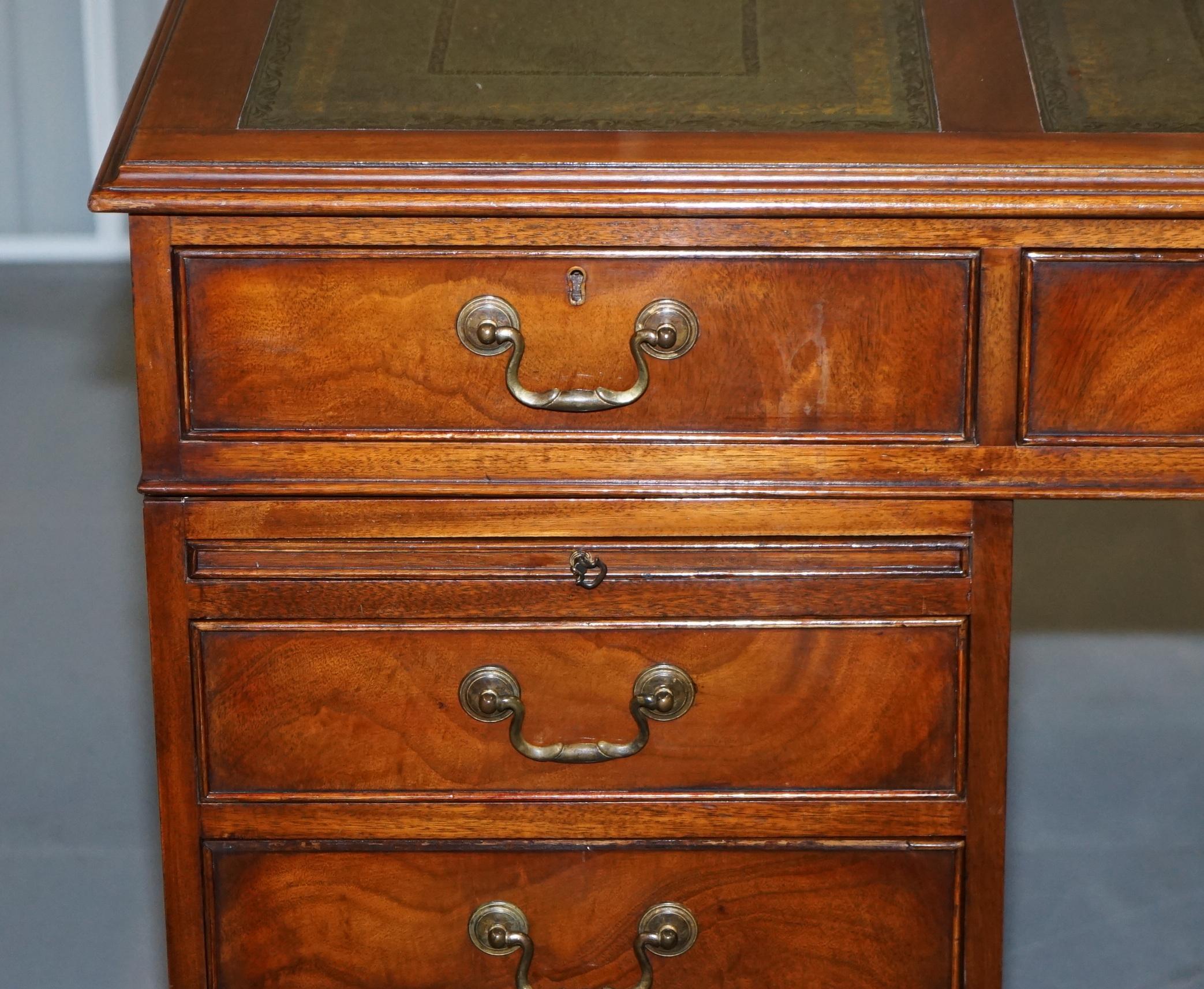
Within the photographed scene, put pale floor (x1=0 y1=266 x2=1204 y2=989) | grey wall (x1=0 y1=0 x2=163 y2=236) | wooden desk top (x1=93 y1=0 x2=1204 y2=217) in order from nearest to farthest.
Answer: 1. wooden desk top (x1=93 y1=0 x2=1204 y2=217)
2. pale floor (x1=0 y1=266 x2=1204 y2=989)
3. grey wall (x1=0 y1=0 x2=163 y2=236)

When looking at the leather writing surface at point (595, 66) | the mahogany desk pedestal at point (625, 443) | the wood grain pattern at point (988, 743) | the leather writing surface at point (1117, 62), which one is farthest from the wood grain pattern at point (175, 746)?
the leather writing surface at point (1117, 62)

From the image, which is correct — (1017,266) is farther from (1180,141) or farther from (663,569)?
(663,569)

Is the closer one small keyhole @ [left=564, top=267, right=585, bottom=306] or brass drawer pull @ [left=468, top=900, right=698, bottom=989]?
small keyhole @ [left=564, top=267, right=585, bottom=306]

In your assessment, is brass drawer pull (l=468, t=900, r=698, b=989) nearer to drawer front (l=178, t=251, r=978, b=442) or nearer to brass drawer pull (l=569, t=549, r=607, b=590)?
brass drawer pull (l=569, t=549, r=607, b=590)

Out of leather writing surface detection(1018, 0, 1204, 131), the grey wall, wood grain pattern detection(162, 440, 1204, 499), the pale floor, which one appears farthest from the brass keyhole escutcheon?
the grey wall

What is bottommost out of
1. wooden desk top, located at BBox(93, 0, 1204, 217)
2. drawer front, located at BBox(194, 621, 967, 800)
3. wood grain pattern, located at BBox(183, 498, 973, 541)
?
drawer front, located at BBox(194, 621, 967, 800)

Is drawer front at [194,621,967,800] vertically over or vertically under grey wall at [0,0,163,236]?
under

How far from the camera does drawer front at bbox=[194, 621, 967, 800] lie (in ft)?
4.12

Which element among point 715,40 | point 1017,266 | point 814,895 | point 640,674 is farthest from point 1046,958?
point 715,40

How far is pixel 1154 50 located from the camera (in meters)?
1.27

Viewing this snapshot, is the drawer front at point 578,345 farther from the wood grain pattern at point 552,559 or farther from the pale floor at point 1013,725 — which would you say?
the pale floor at point 1013,725

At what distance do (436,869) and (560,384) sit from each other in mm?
410

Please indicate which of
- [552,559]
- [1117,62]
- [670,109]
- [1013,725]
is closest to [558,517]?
[552,559]

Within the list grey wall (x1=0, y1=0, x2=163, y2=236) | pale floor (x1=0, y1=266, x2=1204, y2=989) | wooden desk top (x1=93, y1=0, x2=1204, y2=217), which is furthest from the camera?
grey wall (x1=0, y1=0, x2=163, y2=236)
